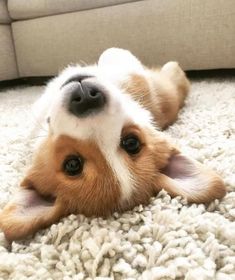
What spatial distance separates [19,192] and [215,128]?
2.89 feet

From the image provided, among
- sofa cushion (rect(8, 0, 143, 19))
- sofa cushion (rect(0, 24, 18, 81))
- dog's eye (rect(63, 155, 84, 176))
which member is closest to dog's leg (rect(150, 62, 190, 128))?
dog's eye (rect(63, 155, 84, 176))

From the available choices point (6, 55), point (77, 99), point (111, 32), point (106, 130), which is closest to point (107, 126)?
point (106, 130)

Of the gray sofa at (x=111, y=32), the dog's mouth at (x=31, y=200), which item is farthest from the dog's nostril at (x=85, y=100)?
the gray sofa at (x=111, y=32)

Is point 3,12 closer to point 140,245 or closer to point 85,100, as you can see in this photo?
point 85,100

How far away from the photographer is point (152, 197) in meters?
1.14

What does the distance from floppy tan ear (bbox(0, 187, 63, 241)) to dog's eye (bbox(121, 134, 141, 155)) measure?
25 centimetres

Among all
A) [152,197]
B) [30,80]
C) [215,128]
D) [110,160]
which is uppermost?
[110,160]

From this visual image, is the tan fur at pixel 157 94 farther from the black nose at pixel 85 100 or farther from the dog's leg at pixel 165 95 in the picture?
the black nose at pixel 85 100

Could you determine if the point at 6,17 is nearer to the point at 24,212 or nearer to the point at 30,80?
the point at 30,80

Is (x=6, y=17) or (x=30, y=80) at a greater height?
(x=6, y=17)

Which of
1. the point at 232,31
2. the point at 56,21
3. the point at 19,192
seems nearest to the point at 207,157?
the point at 19,192

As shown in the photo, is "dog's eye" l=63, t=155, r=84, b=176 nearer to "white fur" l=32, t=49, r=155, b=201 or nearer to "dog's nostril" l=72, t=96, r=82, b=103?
"white fur" l=32, t=49, r=155, b=201

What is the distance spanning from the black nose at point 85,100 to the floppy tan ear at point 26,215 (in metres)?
0.27

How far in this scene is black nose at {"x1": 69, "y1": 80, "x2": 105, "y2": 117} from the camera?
116cm
